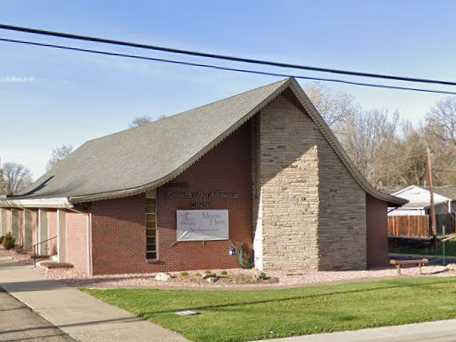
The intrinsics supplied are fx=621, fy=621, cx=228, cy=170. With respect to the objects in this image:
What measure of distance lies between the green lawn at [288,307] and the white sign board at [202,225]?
527 cm

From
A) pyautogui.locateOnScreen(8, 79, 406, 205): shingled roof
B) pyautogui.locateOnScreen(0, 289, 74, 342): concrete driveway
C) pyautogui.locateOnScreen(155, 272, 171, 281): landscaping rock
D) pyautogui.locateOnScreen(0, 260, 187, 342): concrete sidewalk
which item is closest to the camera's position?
pyautogui.locateOnScreen(0, 289, 74, 342): concrete driveway

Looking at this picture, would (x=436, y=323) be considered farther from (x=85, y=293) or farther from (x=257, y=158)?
(x=257, y=158)

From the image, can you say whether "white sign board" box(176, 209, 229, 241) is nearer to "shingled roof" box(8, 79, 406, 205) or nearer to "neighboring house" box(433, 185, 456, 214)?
"shingled roof" box(8, 79, 406, 205)

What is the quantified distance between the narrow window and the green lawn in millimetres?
4718

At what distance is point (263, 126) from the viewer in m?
21.6

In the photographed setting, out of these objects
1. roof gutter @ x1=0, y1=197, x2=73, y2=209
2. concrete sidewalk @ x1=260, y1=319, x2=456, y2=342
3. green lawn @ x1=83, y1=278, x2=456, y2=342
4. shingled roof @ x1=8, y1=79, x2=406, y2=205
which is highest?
shingled roof @ x1=8, y1=79, x2=406, y2=205

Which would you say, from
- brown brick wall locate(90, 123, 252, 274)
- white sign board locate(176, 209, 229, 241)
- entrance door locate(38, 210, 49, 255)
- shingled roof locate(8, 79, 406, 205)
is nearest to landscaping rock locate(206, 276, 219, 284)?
brown brick wall locate(90, 123, 252, 274)

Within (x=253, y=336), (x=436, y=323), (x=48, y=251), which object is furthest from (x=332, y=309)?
(x=48, y=251)

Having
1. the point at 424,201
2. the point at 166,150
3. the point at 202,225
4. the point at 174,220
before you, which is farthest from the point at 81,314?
the point at 424,201

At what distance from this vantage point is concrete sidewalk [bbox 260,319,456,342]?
10.6 meters

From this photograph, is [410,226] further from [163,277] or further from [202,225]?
[163,277]

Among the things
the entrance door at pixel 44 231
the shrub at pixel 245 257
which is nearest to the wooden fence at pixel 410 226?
the shrub at pixel 245 257

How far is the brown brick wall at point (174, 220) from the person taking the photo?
20250 millimetres

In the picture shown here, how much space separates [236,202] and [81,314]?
1017 centimetres
